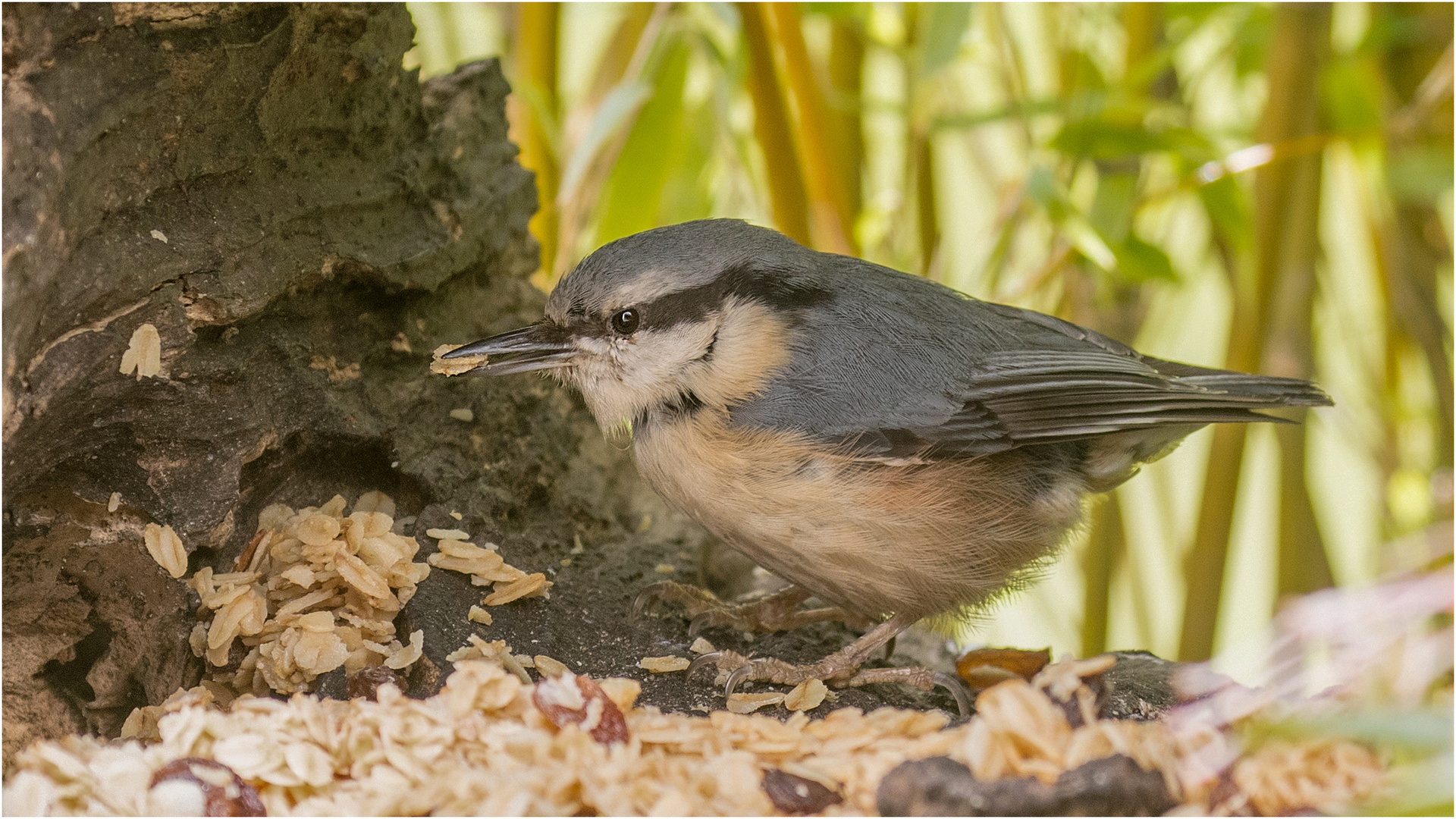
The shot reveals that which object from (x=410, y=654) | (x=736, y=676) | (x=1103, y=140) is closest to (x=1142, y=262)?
(x=1103, y=140)

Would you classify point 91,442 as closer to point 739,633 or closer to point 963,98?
point 739,633

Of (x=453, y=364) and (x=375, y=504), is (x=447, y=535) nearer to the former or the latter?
(x=375, y=504)

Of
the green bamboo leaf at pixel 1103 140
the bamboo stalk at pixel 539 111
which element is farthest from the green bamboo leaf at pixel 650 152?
the green bamboo leaf at pixel 1103 140

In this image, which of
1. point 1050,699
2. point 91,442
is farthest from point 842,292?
point 91,442

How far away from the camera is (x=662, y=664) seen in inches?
73.9

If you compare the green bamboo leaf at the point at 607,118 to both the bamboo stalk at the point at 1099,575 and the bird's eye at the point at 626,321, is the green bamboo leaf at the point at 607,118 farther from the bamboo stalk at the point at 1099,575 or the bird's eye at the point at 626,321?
the bamboo stalk at the point at 1099,575

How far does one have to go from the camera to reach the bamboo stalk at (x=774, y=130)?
2.33m

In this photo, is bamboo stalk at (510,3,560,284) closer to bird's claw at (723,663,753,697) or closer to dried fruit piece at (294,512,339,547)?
dried fruit piece at (294,512,339,547)

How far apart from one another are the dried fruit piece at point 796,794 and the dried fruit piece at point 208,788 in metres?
0.59

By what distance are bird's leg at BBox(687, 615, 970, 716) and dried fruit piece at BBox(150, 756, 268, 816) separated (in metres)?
0.74

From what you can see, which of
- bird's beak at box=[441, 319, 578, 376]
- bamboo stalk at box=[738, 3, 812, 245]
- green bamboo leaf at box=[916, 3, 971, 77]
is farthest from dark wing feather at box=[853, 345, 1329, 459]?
bamboo stalk at box=[738, 3, 812, 245]

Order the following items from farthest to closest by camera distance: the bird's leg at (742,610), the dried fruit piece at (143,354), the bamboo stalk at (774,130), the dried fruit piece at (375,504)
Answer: the bamboo stalk at (774,130) → the bird's leg at (742,610) → the dried fruit piece at (375,504) → the dried fruit piece at (143,354)

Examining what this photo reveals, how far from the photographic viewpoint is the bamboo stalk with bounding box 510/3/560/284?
2.58 m

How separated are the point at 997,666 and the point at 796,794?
0.80m
